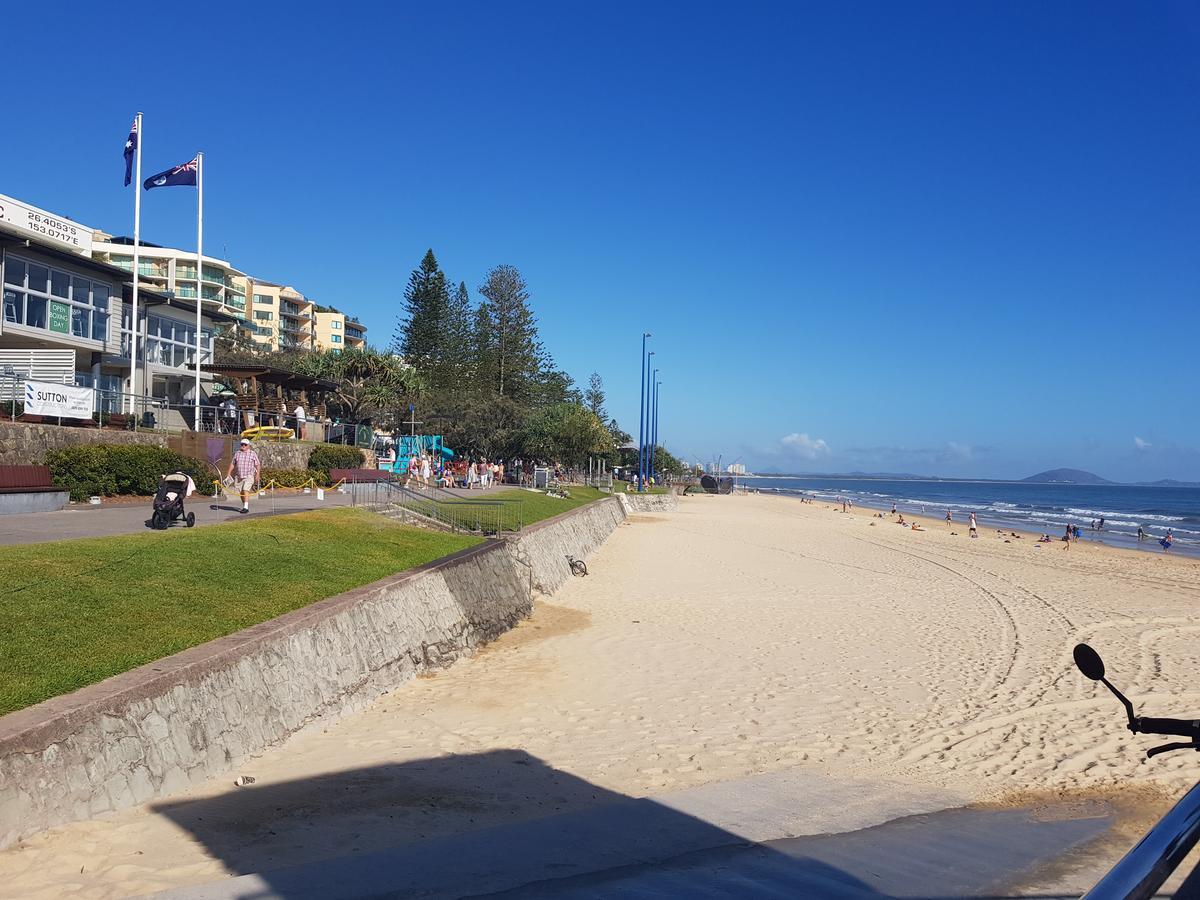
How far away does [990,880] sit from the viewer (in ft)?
15.7

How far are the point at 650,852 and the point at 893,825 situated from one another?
172 centimetres

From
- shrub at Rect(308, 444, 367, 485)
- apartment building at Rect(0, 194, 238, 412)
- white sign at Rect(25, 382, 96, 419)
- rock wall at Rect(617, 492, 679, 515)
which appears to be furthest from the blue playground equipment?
white sign at Rect(25, 382, 96, 419)

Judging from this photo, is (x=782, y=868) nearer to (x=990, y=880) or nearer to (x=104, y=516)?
(x=990, y=880)

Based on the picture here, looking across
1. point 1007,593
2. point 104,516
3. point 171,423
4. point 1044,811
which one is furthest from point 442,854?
point 171,423

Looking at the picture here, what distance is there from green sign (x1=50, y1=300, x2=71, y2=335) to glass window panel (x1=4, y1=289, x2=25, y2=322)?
3.55ft

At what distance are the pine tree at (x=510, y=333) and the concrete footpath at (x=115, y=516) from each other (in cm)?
3962

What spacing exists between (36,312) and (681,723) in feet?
75.2

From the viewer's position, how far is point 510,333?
2370 inches

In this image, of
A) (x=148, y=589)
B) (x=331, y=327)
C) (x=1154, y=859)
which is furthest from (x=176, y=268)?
(x=1154, y=859)

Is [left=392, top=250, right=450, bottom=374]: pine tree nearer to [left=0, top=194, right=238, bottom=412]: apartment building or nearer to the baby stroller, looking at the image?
[left=0, top=194, right=238, bottom=412]: apartment building

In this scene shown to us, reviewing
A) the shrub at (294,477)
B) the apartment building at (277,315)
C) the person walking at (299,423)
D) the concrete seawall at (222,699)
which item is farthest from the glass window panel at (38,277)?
the apartment building at (277,315)

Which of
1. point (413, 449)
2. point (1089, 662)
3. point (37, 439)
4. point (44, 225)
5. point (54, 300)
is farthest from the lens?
point (413, 449)

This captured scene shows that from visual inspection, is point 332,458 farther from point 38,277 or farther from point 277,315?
point 277,315

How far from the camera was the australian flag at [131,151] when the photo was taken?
23812 millimetres
